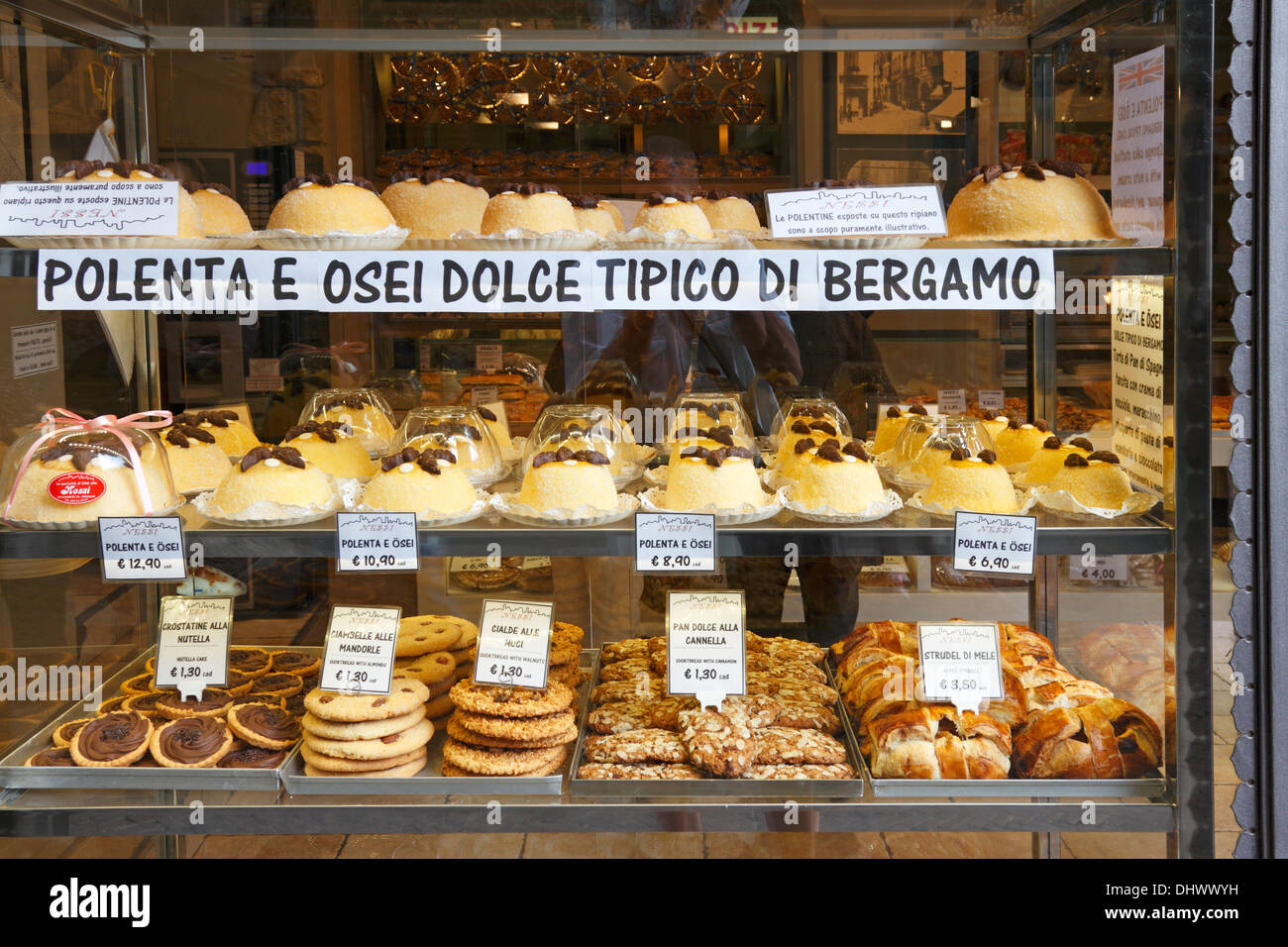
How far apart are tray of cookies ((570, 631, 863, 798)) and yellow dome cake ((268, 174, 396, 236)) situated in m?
0.97

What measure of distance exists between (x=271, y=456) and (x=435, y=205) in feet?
1.80

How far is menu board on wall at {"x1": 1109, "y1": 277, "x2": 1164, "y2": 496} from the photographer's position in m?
1.72

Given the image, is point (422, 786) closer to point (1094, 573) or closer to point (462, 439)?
point (462, 439)

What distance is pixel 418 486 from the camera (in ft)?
5.90

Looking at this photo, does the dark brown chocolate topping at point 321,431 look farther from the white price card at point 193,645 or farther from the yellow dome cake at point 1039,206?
the yellow dome cake at point 1039,206

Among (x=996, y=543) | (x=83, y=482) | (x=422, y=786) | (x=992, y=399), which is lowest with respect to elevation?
(x=422, y=786)

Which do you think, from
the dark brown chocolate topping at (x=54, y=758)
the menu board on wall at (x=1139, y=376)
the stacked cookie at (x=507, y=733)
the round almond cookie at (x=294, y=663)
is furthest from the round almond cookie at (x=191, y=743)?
the menu board on wall at (x=1139, y=376)

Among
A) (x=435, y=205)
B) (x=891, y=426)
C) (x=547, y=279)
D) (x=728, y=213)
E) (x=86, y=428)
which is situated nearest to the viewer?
(x=547, y=279)

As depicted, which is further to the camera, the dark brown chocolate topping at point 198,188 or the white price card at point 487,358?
the white price card at point 487,358

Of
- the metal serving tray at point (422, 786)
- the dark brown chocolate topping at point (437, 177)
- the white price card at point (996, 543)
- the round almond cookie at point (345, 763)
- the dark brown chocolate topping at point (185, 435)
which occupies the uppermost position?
the dark brown chocolate topping at point (437, 177)

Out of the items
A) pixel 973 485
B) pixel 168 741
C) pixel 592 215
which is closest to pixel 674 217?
pixel 592 215

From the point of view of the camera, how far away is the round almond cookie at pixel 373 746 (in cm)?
182

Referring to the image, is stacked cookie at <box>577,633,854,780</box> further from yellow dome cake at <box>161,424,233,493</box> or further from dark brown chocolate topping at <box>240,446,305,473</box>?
yellow dome cake at <box>161,424,233,493</box>
